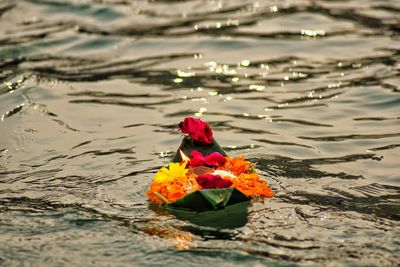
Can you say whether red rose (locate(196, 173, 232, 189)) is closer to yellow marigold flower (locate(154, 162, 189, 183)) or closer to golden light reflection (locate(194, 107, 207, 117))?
yellow marigold flower (locate(154, 162, 189, 183))

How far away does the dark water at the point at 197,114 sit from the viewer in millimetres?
6230

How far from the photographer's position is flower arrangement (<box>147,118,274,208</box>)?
21.2ft

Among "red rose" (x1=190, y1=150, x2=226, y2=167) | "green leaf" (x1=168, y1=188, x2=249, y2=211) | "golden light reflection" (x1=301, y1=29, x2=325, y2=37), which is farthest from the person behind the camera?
"golden light reflection" (x1=301, y1=29, x2=325, y2=37)

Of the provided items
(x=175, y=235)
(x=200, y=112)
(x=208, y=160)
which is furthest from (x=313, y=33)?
(x=175, y=235)

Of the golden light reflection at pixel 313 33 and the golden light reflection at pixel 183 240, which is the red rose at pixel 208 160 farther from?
the golden light reflection at pixel 313 33

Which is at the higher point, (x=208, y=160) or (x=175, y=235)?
(x=208, y=160)

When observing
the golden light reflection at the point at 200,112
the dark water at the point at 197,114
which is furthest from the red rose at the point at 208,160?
the golden light reflection at the point at 200,112

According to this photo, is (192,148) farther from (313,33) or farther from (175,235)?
(313,33)

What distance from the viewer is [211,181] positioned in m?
6.44

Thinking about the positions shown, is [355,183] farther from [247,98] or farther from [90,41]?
[90,41]

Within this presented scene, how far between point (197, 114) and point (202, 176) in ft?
11.3

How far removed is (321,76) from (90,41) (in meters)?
3.79

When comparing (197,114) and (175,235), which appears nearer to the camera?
(175,235)

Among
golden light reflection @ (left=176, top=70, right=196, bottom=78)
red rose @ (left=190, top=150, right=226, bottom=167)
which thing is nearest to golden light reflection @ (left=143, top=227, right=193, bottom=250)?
red rose @ (left=190, top=150, right=226, bottom=167)
